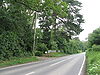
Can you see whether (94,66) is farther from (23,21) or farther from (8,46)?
(23,21)

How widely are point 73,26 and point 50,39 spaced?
11.1 metres

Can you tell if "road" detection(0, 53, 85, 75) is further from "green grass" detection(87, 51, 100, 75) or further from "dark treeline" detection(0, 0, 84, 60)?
"dark treeline" detection(0, 0, 84, 60)

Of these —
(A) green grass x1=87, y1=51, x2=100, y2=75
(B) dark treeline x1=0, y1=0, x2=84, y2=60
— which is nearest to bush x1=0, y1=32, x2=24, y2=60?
(B) dark treeline x1=0, y1=0, x2=84, y2=60

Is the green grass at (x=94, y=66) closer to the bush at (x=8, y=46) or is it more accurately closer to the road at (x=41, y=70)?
the road at (x=41, y=70)

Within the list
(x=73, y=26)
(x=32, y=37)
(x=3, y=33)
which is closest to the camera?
(x=3, y=33)

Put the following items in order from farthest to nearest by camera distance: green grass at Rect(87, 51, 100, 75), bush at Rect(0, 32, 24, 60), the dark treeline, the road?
bush at Rect(0, 32, 24, 60) < the dark treeline < the road < green grass at Rect(87, 51, 100, 75)

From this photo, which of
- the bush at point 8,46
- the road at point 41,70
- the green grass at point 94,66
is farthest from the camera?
the bush at point 8,46

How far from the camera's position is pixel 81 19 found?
4131 centimetres

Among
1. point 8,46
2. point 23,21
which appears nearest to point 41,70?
point 8,46

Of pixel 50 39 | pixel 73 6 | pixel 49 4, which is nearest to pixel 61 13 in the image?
pixel 49 4

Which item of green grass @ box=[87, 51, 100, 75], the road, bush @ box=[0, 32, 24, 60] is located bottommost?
the road

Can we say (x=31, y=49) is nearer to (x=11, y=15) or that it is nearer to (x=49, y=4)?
(x=11, y=15)

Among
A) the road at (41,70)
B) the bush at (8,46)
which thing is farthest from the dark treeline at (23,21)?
the road at (41,70)

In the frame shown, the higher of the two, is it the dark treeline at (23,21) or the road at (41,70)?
the dark treeline at (23,21)
